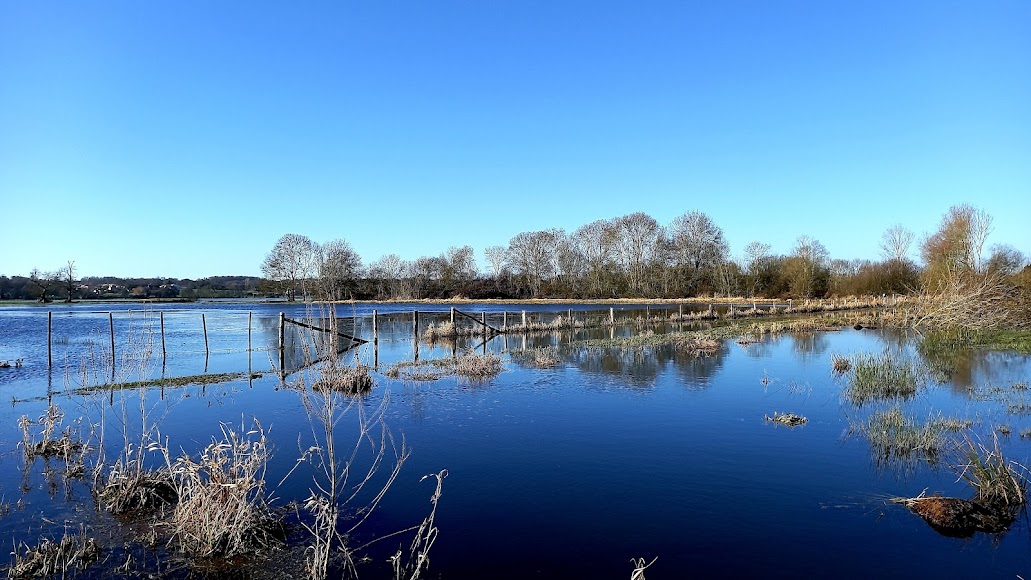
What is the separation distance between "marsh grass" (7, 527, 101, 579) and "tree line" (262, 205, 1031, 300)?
44.3m

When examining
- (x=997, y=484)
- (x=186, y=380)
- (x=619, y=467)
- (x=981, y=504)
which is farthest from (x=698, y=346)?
(x=186, y=380)

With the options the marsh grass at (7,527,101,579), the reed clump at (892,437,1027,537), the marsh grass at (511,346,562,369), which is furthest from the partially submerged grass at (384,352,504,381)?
the reed clump at (892,437,1027,537)

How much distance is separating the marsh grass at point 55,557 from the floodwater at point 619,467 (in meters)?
0.25

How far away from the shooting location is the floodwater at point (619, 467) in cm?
584

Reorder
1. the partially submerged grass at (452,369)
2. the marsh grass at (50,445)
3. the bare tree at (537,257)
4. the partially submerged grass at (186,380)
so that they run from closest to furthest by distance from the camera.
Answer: the marsh grass at (50,445)
the partially submerged grass at (186,380)
the partially submerged grass at (452,369)
the bare tree at (537,257)

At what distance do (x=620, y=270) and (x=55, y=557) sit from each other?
7008cm

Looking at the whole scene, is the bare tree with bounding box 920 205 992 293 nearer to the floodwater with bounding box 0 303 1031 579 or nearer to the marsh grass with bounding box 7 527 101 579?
the floodwater with bounding box 0 303 1031 579

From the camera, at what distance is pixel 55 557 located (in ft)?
18.5

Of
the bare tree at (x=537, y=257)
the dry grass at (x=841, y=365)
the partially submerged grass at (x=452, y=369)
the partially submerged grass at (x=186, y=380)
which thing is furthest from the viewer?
the bare tree at (x=537, y=257)

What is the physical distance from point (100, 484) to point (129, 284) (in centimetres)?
12872

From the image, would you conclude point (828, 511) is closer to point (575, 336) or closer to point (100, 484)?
point (100, 484)

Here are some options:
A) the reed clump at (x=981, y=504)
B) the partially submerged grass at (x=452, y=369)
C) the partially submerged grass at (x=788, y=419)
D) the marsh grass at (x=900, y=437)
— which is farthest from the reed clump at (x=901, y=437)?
the partially submerged grass at (x=452, y=369)

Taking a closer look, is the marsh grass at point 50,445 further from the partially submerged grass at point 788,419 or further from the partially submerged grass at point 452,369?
the partially submerged grass at point 788,419

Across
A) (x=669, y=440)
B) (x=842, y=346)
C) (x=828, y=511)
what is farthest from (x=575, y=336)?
(x=828, y=511)
